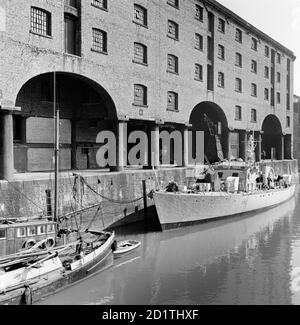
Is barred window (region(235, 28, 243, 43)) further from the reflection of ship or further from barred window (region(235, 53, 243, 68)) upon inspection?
the reflection of ship

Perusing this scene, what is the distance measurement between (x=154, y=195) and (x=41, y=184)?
716 cm

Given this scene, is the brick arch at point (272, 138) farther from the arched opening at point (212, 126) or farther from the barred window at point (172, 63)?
the barred window at point (172, 63)

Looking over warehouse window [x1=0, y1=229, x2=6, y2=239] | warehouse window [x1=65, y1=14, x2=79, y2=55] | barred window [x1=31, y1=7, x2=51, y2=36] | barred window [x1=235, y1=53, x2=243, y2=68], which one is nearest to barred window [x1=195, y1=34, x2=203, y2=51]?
barred window [x1=235, y1=53, x2=243, y2=68]

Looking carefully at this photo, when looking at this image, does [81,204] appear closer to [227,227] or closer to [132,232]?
[132,232]

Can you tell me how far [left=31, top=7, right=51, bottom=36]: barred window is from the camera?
24562 mm

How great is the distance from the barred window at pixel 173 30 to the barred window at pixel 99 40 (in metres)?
8.16

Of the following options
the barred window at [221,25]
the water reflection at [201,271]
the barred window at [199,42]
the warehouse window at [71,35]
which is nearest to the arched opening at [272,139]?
the barred window at [221,25]

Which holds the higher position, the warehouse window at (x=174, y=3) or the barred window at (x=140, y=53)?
the warehouse window at (x=174, y=3)

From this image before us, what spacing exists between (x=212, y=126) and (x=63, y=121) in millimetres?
17779

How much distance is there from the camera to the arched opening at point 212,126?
4472 cm

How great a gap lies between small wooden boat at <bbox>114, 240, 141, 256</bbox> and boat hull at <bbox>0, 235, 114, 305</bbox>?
1.24 metres

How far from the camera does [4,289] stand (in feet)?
47.6

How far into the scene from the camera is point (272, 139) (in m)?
59.5

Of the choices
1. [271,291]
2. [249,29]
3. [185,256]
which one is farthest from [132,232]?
[249,29]
